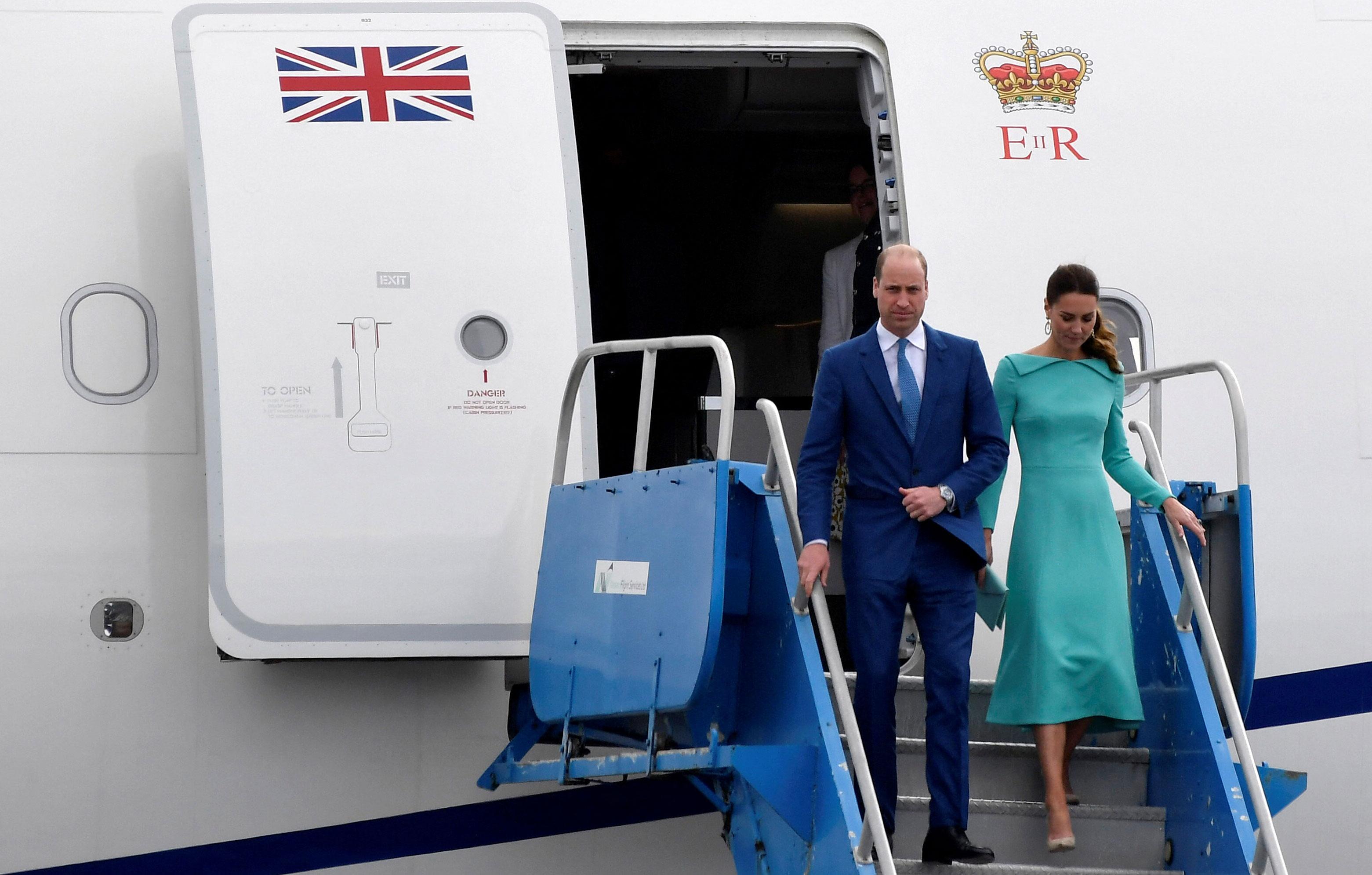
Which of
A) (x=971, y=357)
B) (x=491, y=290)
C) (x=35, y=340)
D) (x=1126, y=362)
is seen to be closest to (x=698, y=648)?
(x=971, y=357)

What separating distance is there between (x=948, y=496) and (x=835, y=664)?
0.49 m

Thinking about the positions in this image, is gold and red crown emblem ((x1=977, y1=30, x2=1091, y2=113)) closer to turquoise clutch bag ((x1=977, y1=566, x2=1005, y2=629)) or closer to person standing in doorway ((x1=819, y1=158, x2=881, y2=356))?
person standing in doorway ((x1=819, y1=158, x2=881, y2=356))

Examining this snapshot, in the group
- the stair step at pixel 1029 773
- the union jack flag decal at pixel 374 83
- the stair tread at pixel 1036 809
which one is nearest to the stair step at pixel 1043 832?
the stair tread at pixel 1036 809

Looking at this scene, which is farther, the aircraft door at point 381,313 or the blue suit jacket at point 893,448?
the aircraft door at point 381,313

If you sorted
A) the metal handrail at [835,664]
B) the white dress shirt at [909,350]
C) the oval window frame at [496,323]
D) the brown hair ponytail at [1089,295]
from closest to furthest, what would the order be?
1. the metal handrail at [835,664]
2. the white dress shirt at [909,350]
3. the brown hair ponytail at [1089,295]
4. the oval window frame at [496,323]

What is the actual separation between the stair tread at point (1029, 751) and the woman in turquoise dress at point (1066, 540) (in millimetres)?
127

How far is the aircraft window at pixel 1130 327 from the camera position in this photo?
4707 millimetres

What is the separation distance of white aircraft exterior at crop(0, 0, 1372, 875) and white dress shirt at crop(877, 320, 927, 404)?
3.90 feet

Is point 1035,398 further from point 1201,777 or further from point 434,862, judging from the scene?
point 434,862

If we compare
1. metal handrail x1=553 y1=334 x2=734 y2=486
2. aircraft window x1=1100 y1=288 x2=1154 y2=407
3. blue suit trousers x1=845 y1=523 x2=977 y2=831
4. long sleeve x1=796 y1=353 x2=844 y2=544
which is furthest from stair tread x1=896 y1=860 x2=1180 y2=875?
aircraft window x1=1100 y1=288 x2=1154 y2=407

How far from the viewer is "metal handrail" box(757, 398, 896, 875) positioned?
2.95 m

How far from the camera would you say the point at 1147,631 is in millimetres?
3986

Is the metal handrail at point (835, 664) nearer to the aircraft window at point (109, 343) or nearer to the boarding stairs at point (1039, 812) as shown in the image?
the boarding stairs at point (1039, 812)

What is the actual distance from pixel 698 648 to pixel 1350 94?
10.7 feet
